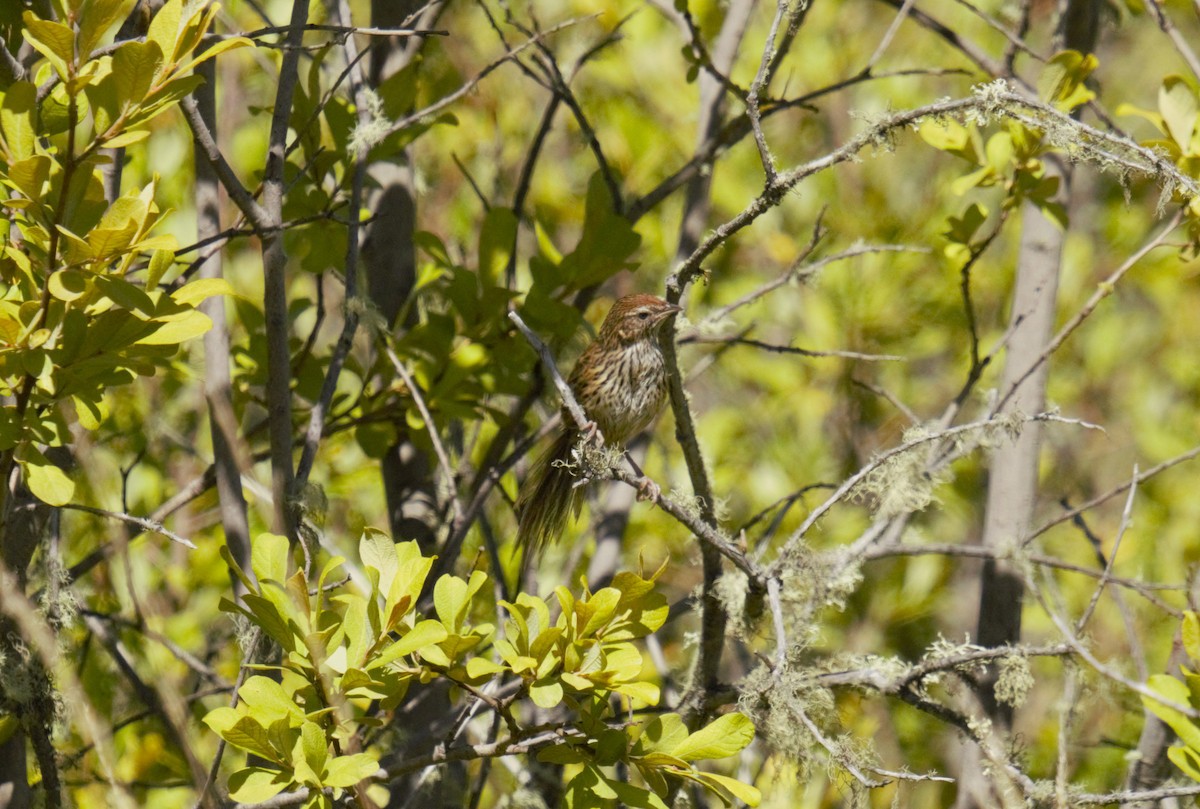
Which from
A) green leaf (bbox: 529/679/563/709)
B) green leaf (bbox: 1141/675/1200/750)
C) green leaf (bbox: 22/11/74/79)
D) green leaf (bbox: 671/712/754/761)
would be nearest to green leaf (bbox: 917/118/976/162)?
green leaf (bbox: 1141/675/1200/750)

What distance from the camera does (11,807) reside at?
247cm

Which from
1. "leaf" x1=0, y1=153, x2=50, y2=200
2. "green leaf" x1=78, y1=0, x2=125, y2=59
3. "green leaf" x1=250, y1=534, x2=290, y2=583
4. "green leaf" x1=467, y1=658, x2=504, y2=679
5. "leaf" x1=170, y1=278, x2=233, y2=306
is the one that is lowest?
"green leaf" x1=467, y1=658, x2=504, y2=679

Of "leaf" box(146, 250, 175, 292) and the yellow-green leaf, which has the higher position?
"leaf" box(146, 250, 175, 292)

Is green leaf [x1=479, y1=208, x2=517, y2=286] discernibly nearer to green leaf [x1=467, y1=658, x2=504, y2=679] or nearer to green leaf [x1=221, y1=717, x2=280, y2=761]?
green leaf [x1=467, y1=658, x2=504, y2=679]

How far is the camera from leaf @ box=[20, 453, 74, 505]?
79.0 inches

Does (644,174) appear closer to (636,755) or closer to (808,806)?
(808,806)

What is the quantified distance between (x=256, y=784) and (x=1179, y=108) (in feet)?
7.57

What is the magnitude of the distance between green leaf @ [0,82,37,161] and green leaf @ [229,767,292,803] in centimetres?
95

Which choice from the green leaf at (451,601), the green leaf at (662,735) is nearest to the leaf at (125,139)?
the green leaf at (451,601)

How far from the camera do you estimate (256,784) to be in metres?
1.81

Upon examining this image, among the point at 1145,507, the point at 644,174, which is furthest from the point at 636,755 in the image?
the point at 1145,507

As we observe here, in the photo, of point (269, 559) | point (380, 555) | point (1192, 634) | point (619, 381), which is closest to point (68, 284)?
point (269, 559)

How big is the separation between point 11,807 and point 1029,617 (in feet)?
13.3

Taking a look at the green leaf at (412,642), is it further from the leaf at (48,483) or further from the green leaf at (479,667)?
the leaf at (48,483)
